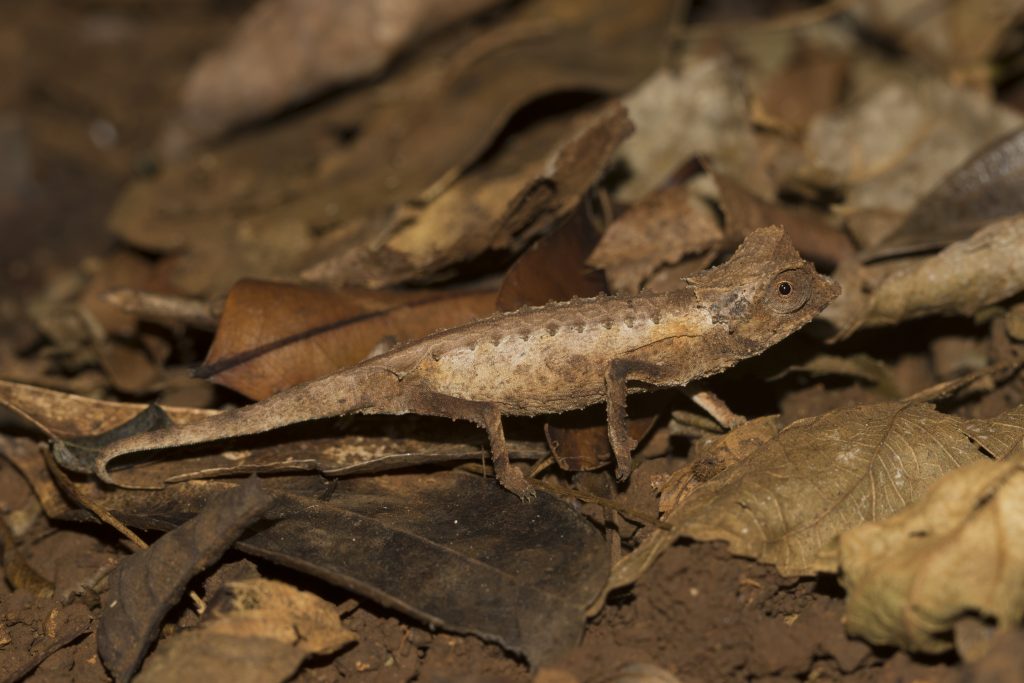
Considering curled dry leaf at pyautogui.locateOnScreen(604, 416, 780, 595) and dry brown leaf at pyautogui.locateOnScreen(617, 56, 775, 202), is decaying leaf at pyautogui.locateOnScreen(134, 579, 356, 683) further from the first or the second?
dry brown leaf at pyautogui.locateOnScreen(617, 56, 775, 202)

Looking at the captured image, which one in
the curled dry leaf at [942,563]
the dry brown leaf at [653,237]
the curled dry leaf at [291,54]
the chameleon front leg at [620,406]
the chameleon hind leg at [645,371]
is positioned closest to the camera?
the curled dry leaf at [942,563]

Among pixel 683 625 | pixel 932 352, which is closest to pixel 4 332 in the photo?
pixel 683 625

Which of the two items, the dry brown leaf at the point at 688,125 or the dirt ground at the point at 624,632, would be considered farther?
the dry brown leaf at the point at 688,125

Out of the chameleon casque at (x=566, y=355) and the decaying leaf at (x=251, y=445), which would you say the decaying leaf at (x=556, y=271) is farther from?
the decaying leaf at (x=251, y=445)

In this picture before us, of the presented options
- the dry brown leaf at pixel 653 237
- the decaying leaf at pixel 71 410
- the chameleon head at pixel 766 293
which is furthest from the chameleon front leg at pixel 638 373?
the decaying leaf at pixel 71 410

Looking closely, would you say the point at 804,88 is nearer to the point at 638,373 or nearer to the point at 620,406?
the point at 638,373
